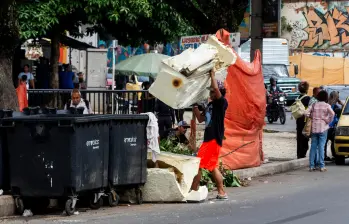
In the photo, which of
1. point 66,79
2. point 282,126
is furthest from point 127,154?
point 282,126

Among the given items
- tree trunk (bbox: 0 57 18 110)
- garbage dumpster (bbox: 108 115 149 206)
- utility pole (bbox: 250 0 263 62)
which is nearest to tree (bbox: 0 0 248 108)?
utility pole (bbox: 250 0 263 62)

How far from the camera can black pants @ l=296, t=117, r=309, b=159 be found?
20.2 meters

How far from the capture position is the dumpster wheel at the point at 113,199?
12665 mm

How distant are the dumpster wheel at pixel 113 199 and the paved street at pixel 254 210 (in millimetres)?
139

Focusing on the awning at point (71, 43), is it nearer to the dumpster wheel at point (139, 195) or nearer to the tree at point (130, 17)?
the tree at point (130, 17)

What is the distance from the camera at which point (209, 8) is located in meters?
19.2

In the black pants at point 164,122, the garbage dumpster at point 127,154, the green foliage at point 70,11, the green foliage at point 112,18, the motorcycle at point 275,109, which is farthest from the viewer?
the motorcycle at point 275,109

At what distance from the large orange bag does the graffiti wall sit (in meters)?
48.8

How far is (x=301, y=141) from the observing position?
67.9ft

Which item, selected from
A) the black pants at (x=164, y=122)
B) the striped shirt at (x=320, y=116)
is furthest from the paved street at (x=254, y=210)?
the black pants at (x=164, y=122)

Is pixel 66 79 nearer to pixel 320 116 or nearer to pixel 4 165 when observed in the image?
→ pixel 320 116

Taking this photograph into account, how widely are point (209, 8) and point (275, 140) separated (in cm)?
812

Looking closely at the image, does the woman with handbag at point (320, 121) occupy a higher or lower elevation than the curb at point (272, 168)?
higher

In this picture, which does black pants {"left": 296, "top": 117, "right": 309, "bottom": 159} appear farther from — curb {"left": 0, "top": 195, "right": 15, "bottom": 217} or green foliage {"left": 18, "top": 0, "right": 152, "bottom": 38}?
curb {"left": 0, "top": 195, "right": 15, "bottom": 217}
